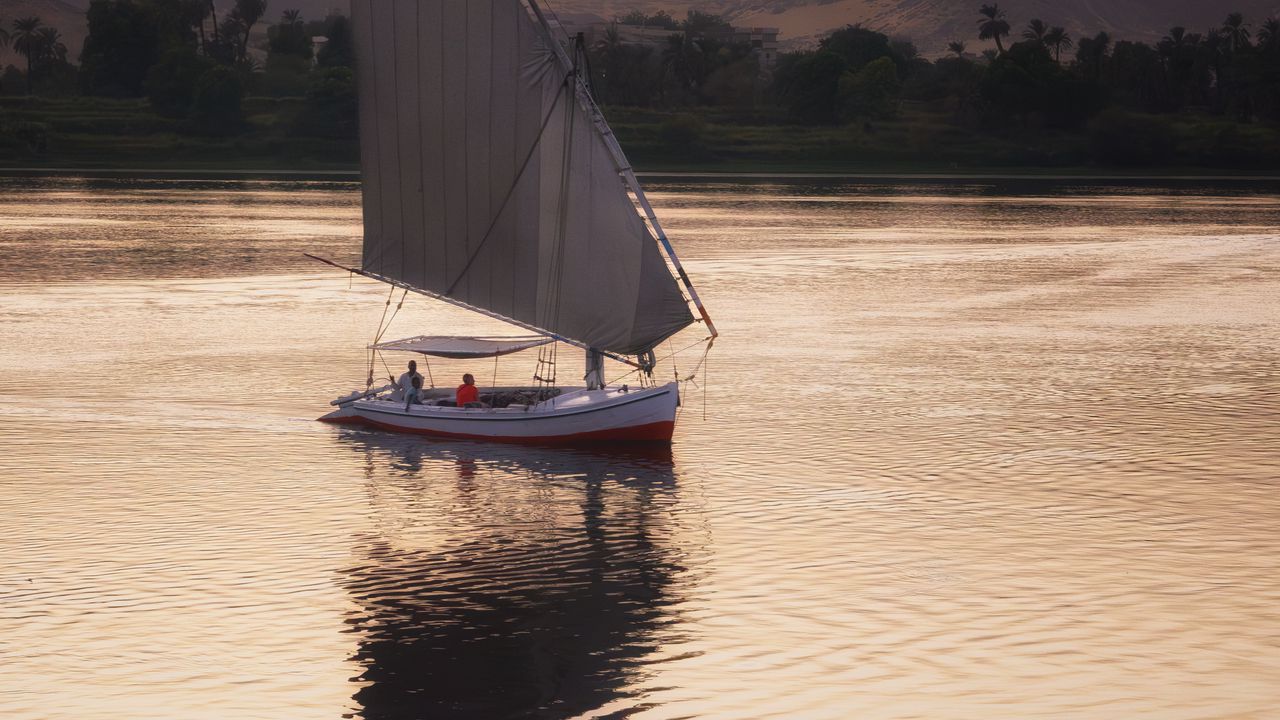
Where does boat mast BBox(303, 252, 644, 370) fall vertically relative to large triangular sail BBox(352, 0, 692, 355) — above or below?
below

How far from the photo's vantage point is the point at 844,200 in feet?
639

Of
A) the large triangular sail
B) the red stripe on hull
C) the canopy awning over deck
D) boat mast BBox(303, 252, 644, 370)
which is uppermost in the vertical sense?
the large triangular sail

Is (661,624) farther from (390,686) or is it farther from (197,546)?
(197,546)

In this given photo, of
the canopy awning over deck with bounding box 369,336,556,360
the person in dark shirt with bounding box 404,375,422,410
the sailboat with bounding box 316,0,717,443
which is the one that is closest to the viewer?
the sailboat with bounding box 316,0,717,443

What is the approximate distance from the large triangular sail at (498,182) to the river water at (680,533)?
16.1ft

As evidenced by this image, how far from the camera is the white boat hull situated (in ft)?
152

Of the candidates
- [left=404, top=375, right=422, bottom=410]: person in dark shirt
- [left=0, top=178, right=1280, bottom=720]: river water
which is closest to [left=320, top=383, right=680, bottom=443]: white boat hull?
[left=404, top=375, right=422, bottom=410]: person in dark shirt

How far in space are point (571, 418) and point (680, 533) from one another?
9272mm

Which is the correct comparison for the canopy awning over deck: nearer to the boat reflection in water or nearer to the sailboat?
the sailboat

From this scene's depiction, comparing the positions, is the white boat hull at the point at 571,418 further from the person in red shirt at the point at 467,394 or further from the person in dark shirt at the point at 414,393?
the person in red shirt at the point at 467,394

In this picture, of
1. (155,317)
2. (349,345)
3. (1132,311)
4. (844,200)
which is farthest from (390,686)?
(844,200)

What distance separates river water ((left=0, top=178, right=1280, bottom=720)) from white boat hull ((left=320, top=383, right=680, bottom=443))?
0.69 meters

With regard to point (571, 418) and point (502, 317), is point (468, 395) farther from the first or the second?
point (571, 418)

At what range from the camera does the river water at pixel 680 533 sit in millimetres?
27656
